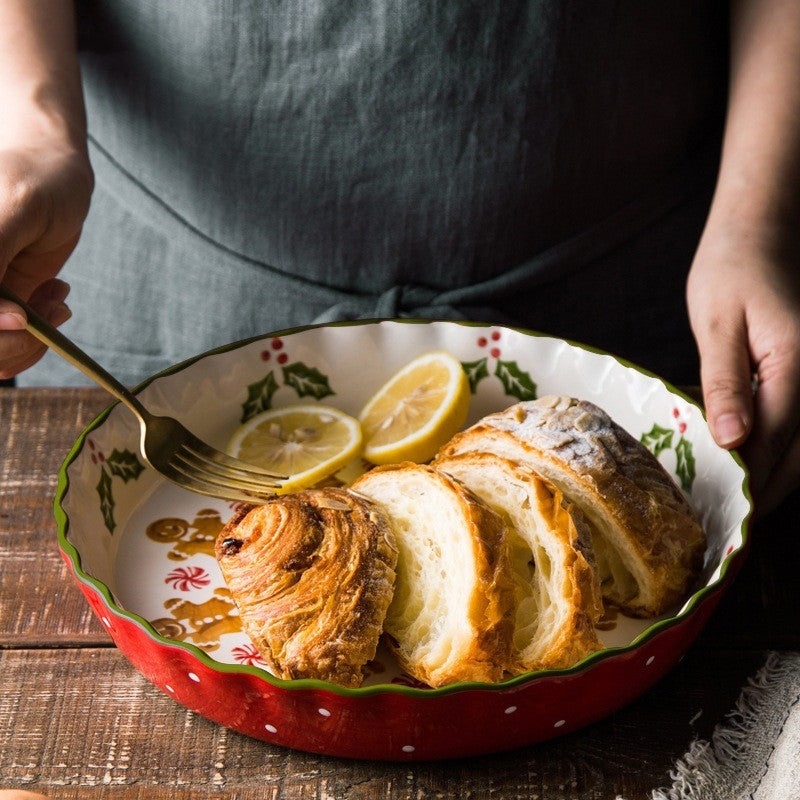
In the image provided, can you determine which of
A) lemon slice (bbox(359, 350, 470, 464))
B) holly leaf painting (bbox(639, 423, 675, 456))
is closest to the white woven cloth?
holly leaf painting (bbox(639, 423, 675, 456))

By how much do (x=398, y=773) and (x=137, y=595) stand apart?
0.42m

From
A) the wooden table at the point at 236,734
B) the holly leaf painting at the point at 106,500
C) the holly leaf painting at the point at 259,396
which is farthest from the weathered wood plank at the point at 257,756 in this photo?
the holly leaf painting at the point at 259,396

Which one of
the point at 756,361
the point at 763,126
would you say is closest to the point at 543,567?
the point at 756,361

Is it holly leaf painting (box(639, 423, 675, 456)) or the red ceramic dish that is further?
holly leaf painting (box(639, 423, 675, 456))

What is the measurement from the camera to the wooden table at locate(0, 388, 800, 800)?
102 centimetres

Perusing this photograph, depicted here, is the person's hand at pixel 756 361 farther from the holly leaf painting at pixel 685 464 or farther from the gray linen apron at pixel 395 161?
the gray linen apron at pixel 395 161

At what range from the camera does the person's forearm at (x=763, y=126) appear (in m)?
1.54

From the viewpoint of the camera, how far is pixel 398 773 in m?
1.04

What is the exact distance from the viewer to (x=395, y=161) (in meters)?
1.67

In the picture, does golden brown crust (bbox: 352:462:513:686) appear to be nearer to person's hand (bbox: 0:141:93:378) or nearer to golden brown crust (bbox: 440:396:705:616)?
golden brown crust (bbox: 440:396:705:616)

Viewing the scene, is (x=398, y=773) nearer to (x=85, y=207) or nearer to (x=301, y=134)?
(x=85, y=207)

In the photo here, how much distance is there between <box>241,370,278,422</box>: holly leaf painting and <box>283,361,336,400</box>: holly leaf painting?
2 cm

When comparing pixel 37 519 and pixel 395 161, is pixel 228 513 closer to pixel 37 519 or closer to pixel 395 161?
pixel 37 519

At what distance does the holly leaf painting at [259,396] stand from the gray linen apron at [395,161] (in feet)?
0.78
